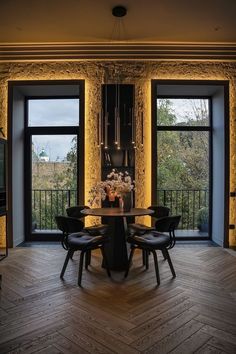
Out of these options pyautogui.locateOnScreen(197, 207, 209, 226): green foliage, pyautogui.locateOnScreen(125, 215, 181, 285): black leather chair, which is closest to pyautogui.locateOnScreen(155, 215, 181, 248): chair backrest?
pyautogui.locateOnScreen(125, 215, 181, 285): black leather chair

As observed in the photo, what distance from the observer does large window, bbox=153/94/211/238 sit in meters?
5.15

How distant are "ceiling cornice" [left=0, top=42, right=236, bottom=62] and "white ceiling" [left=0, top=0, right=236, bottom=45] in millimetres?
98

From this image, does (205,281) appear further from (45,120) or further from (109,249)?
(45,120)

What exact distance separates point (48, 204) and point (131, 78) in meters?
2.90

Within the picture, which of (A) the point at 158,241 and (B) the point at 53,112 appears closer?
(A) the point at 158,241

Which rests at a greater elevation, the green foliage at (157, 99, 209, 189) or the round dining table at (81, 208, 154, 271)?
the green foliage at (157, 99, 209, 189)

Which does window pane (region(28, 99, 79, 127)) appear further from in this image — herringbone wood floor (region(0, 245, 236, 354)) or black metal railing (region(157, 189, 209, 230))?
herringbone wood floor (region(0, 245, 236, 354))

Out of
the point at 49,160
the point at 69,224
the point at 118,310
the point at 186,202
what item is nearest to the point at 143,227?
the point at 69,224

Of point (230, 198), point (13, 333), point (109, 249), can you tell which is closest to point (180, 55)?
point (230, 198)

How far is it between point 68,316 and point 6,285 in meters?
1.08

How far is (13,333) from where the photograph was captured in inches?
82.9

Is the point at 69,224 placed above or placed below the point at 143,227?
above

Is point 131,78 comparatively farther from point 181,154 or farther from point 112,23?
point 181,154

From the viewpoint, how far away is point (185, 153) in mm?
5207
